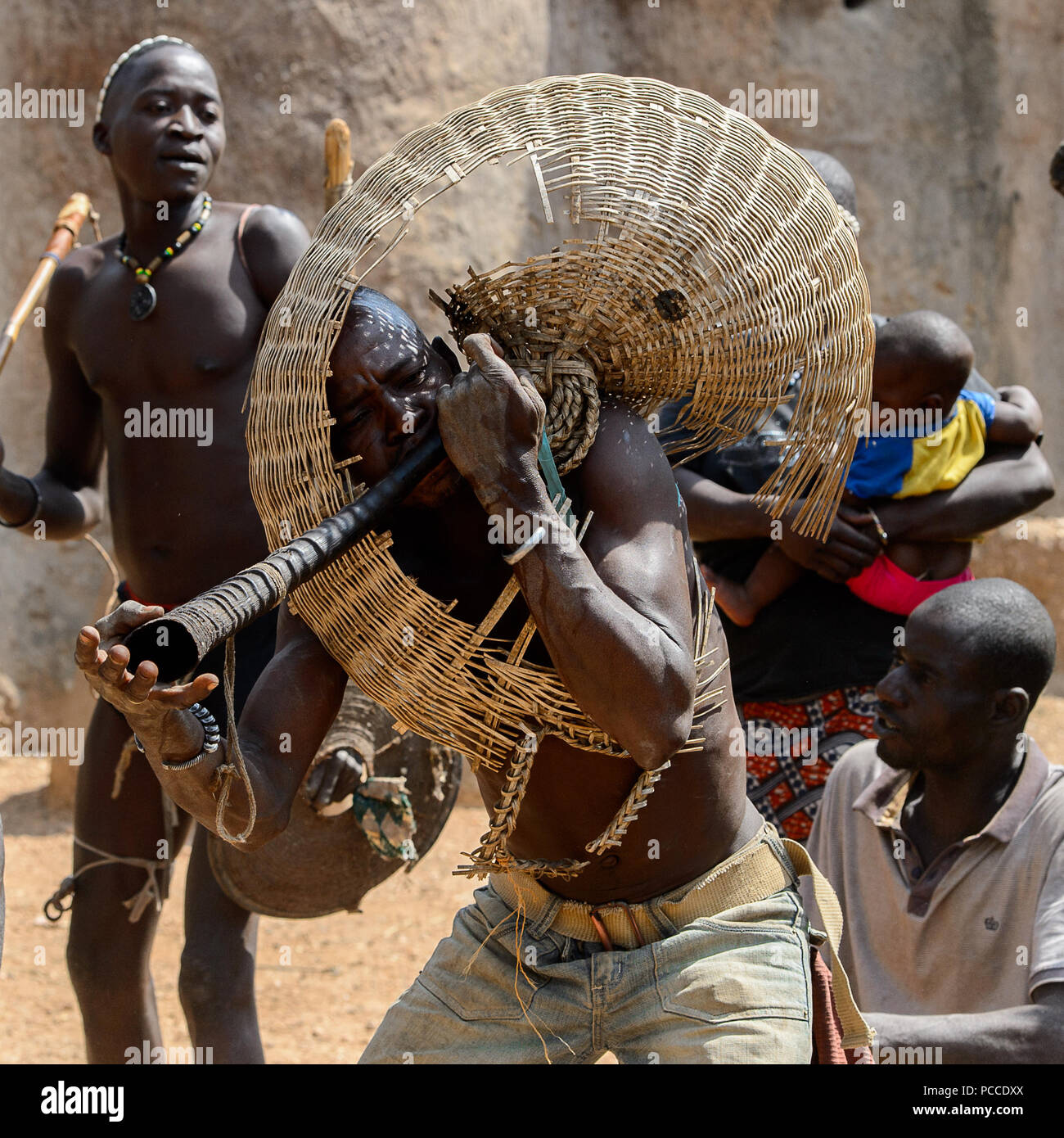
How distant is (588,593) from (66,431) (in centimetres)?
239

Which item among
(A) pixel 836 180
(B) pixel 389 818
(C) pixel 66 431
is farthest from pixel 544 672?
(C) pixel 66 431

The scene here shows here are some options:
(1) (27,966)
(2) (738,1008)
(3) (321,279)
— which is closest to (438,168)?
(3) (321,279)

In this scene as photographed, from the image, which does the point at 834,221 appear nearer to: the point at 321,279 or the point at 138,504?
the point at 321,279

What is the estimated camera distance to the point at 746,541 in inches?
147

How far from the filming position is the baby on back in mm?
3502

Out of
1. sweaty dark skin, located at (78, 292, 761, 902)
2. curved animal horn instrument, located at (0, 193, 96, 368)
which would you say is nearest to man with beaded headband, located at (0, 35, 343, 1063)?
curved animal horn instrument, located at (0, 193, 96, 368)

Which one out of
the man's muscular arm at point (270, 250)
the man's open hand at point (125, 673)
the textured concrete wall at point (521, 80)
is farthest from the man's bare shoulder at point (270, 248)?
the textured concrete wall at point (521, 80)

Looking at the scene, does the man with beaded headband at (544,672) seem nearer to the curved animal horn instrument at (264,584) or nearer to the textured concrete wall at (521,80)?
the curved animal horn instrument at (264,584)

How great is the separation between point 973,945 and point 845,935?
305mm

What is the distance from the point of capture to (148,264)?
3.78 m

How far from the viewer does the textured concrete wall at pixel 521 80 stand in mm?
7430

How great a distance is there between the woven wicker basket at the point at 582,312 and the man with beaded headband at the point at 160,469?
1.32m

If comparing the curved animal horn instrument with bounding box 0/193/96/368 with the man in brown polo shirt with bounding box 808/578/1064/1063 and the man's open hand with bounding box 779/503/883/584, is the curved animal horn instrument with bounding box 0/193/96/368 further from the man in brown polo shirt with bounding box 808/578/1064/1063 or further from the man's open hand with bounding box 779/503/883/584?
the man in brown polo shirt with bounding box 808/578/1064/1063

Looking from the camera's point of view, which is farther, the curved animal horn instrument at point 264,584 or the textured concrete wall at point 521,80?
the textured concrete wall at point 521,80
